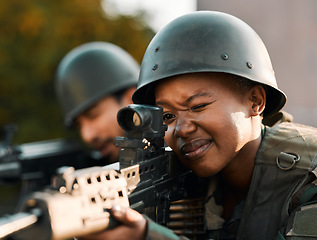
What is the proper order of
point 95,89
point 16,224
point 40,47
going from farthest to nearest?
1. point 40,47
2. point 95,89
3. point 16,224

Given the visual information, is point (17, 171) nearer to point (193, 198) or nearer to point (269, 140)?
point (193, 198)

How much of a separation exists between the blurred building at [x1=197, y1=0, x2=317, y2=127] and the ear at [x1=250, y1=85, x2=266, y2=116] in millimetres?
9473

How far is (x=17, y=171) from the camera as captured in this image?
5793 millimetres

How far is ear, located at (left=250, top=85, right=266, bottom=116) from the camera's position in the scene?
282 cm

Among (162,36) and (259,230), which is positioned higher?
(162,36)

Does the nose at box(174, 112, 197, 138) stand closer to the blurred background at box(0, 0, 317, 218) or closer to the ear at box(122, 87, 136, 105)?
the ear at box(122, 87, 136, 105)

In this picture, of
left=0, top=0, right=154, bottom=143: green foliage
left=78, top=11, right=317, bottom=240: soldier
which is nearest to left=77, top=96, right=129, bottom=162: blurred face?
left=78, top=11, right=317, bottom=240: soldier

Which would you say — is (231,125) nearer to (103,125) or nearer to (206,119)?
(206,119)

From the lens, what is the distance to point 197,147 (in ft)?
8.52

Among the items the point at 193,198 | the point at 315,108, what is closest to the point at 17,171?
the point at 193,198

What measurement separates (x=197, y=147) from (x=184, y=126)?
0.47 ft

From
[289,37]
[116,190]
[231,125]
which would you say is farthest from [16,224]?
[289,37]

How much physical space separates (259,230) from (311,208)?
1.53 ft

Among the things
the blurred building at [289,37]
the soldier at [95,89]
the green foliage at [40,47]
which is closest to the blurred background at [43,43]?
Result: the green foliage at [40,47]
